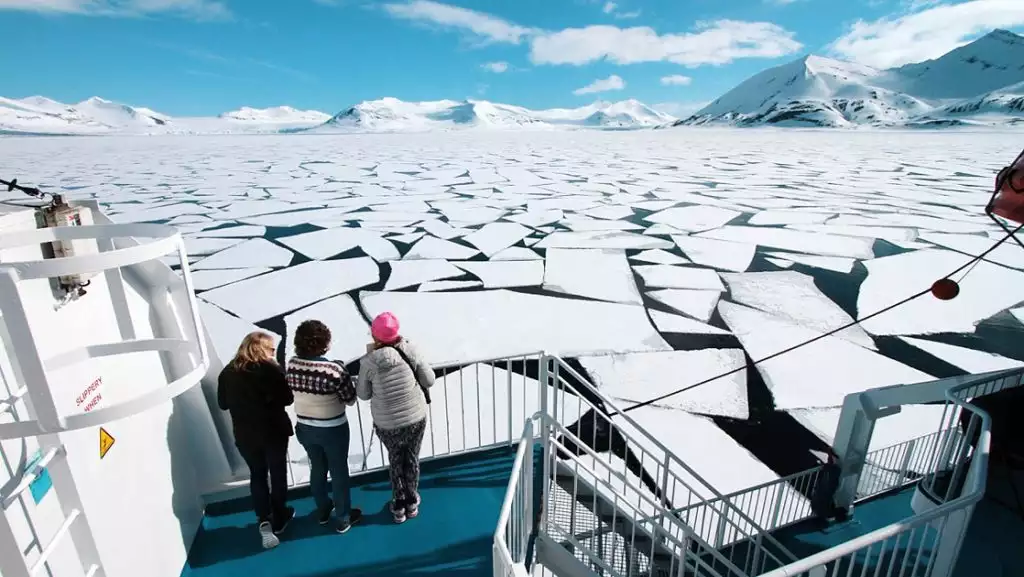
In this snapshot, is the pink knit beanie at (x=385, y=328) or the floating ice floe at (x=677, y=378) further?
the floating ice floe at (x=677, y=378)

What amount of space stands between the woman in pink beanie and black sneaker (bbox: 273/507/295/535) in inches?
23.4

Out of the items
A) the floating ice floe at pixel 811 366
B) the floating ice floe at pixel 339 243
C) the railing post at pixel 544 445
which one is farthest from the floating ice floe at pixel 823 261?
the railing post at pixel 544 445

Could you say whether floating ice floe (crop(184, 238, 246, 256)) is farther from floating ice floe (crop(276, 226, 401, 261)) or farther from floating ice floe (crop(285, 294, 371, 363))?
floating ice floe (crop(285, 294, 371, 363))

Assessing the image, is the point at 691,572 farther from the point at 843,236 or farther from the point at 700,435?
the point at 843,236

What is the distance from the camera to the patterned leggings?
235cm

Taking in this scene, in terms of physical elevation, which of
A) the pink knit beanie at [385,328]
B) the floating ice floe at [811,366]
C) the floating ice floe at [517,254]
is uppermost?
the pink knit beanie at [385,328]

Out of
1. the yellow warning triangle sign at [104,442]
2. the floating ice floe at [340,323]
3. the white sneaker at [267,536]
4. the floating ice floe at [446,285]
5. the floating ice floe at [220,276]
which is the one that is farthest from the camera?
the floating ice floe at [220,276]

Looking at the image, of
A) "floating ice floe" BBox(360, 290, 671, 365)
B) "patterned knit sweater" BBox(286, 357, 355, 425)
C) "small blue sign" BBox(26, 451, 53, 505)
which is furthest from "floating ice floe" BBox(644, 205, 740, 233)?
"small blue sign" BBox(26, 451, 53, 505)

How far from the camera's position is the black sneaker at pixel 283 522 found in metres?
2.49

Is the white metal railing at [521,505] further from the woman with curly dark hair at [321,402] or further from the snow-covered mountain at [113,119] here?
the snow-covered mountain at [113,119]

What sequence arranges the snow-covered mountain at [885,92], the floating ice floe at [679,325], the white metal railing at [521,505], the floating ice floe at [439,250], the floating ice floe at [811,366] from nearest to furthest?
the white metal railing at [521,505] → the floating ice floe at [811,366] → the floating ice floe at [679,325] → the floating ice floe at [439,250] → the snow-covered mountain at [885,92]

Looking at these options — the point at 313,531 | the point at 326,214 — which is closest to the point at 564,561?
the point at 313,531

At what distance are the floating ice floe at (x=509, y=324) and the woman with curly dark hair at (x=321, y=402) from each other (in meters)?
1.84

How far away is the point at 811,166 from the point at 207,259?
59.5 ft
